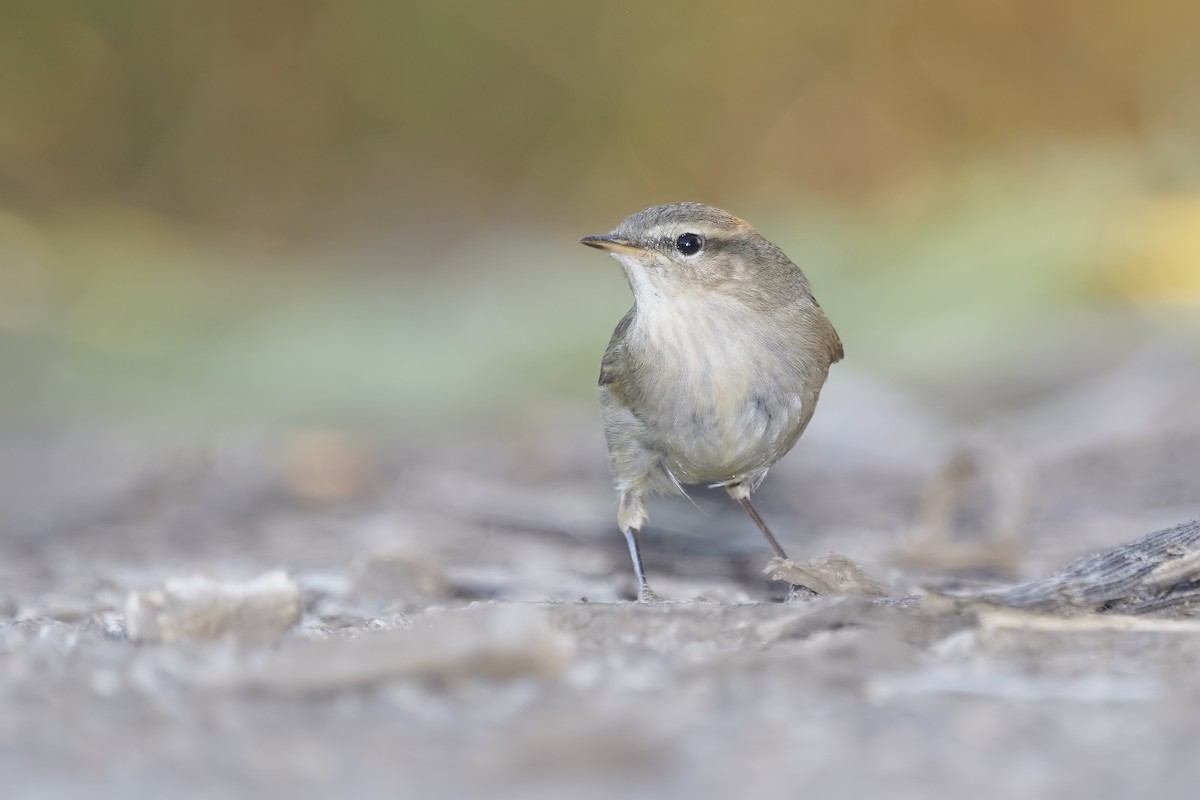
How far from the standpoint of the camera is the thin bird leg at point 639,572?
12.2 ft

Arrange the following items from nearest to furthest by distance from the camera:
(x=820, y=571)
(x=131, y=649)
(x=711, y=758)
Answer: (x=711, y=758)
(x=131, y=649)
(x=820, y=571)

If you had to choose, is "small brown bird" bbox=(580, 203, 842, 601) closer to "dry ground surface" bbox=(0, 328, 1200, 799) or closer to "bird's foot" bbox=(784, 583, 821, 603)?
"dry ground surface" bbox=(0, 328, 1200, 799)

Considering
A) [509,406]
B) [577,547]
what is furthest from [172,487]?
[509,406]

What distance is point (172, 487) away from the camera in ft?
19.0

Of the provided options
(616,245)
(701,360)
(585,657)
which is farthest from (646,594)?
(585,657)

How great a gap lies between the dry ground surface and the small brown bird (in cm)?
35

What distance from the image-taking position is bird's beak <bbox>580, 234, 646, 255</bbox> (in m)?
4.25

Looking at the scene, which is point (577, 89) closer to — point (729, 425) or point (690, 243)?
point (690, 243)

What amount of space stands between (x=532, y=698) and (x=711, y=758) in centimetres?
37

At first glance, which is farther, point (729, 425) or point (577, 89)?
point (577, 89)

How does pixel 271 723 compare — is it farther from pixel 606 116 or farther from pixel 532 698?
pixel 606 116

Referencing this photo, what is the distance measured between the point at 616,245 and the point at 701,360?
464mm

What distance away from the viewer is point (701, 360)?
407 centimetres

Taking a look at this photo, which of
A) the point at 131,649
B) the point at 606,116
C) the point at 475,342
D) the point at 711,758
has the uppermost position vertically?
the point at 606,116
